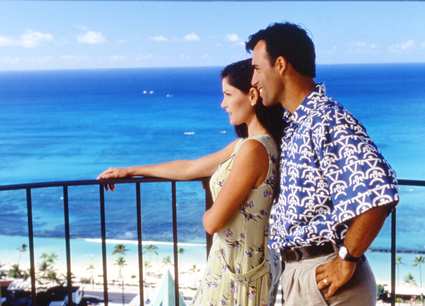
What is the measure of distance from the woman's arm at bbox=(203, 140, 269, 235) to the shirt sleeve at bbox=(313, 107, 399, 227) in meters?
0.32

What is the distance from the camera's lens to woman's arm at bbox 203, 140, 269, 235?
6.25 ft

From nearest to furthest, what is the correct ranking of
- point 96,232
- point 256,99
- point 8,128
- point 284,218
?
1. point 284,218
2. point 256,99
3. point 96,232
4. point 8,128

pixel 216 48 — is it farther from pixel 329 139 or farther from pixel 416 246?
pixel 329 139

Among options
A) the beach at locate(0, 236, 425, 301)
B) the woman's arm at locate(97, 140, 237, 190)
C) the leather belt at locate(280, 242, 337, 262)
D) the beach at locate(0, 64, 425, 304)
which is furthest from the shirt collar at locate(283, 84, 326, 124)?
the beach at locate(0, 236, 425, 301)

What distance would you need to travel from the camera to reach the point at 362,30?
198ft

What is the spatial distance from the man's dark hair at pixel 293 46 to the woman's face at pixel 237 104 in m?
0.30

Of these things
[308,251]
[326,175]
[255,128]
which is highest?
[255,128]

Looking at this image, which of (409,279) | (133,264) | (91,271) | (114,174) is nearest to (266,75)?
(114,174)

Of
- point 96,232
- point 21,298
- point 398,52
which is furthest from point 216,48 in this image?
point 21,298

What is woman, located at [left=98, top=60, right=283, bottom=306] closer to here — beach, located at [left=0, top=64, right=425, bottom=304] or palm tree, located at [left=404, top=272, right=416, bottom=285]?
beach, located at [left=0, top=64, right=425, bottom=304]

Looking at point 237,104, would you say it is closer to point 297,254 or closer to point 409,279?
point 297,254

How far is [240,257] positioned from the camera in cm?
207

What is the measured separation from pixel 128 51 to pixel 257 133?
218 ft

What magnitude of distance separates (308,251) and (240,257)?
0.39 meters
